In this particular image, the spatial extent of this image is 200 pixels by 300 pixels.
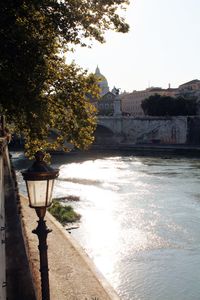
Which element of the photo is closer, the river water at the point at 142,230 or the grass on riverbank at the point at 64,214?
the river water at the point at 142,230

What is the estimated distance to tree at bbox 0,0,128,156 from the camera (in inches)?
250

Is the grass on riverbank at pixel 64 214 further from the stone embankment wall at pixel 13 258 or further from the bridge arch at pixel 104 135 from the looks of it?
the bridge arch at pixel 104 135

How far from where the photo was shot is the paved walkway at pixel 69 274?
859 cm

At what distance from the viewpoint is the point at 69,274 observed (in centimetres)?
973

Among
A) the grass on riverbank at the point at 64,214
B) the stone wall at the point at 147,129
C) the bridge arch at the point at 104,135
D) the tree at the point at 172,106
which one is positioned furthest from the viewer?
the bridge arch at the point at 104,135

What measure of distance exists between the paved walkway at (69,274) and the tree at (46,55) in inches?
114

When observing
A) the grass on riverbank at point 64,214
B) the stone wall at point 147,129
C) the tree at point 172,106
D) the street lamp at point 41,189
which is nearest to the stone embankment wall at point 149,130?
the stone wall at point 147,129

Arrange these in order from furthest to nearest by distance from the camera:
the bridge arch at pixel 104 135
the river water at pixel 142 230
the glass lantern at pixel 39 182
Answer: the bridge arch at pixel 104 135 → the river water at pixel 142 230 → the glass lantern at pixel 39 182

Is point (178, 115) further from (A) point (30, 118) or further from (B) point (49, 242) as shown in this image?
(A) point (30, 118)

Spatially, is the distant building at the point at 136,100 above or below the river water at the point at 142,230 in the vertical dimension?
above

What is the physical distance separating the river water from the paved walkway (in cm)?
162

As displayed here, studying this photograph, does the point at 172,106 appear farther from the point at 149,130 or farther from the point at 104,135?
the point at 104,135

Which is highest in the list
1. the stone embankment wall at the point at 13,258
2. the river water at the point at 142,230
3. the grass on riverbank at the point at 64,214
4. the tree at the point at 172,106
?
the tree at the point at 172,106

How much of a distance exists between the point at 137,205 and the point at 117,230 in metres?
5.65
